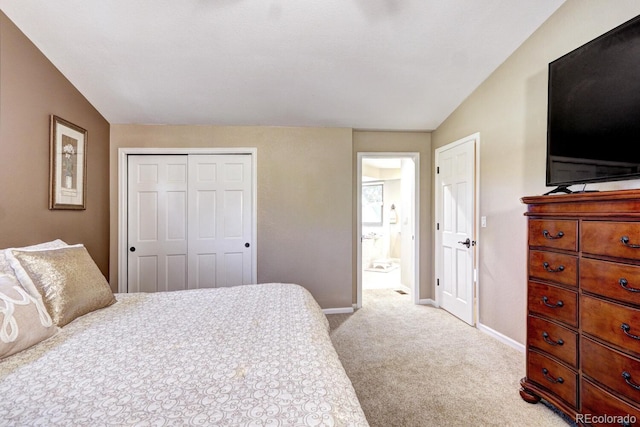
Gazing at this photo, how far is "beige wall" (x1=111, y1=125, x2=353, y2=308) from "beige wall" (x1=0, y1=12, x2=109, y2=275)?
1.07 metres

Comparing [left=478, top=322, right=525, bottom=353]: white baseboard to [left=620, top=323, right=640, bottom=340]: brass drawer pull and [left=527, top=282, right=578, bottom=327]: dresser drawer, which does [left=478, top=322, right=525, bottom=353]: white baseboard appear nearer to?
[left=527, top=282, right=578, bottom=327]: dresser drawer

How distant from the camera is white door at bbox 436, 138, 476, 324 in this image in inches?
123

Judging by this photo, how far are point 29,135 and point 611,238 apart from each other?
3684 millimetres

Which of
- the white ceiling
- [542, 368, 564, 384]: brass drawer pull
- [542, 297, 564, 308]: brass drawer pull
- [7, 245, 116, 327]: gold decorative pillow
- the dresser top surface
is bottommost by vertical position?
[542, 368, 564, 384]: brass drawer pull

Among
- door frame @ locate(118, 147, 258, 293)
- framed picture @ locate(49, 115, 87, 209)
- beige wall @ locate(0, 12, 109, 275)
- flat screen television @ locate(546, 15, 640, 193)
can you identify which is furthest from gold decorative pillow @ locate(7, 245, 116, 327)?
flat screen television @ locate(546, 15, 640, 193)

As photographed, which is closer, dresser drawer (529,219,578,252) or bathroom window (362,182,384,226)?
dresser drawer (529,219,578,252)

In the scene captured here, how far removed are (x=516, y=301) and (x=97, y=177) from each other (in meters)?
4.23

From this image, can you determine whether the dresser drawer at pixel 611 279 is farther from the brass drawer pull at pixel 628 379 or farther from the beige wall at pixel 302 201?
the beige wall at pixel 302 201

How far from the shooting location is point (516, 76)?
2602 millimetres

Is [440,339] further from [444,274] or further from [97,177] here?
[97,177]

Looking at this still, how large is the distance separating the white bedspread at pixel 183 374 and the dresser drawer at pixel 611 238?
1349 mm

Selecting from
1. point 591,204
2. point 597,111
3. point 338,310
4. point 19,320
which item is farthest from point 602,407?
point 19,320

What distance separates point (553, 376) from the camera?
5.56ft

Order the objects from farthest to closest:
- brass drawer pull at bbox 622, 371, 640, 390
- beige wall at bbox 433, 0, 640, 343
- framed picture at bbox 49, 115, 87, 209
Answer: framed picture at bbox 49, 115, 87, 209, beige wall at bbox 433, 0, 640, 343, brass drawer pull at bbox 622, 371, 640, 390
